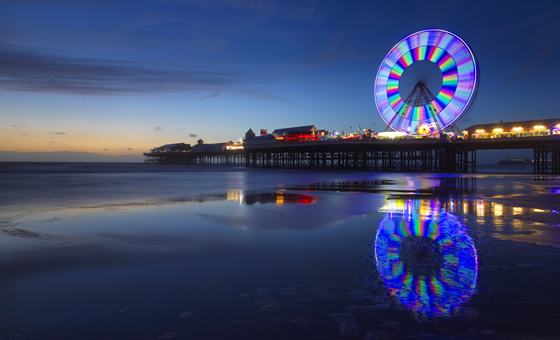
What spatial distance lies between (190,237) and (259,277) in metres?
3.32

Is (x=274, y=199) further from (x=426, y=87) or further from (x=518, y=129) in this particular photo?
(x=518, y=129)

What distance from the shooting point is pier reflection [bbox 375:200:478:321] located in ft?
13.3

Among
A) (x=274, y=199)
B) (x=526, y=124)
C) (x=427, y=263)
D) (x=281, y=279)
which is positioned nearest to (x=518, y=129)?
(x=526, y=124)

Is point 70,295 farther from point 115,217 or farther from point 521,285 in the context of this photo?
point 115,217

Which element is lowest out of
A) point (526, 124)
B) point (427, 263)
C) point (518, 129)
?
point (427, 263)

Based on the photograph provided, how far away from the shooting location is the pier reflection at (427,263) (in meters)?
4.04

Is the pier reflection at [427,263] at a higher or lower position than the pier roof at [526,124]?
lower

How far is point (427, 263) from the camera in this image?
5539 mm

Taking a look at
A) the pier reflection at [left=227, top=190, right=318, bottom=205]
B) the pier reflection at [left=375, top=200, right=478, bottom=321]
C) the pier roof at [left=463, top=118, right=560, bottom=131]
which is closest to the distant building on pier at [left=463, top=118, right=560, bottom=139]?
the pier roof at [left=463, top=118, right=560, bottom=131]

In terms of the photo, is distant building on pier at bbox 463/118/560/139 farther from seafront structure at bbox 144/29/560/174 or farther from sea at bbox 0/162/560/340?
sea at bbox 0/162/560/340

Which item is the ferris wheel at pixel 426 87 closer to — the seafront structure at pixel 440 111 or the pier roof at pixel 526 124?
the seafront structure at pixel 440 111

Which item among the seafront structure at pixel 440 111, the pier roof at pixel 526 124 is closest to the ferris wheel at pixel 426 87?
the seafront structure at pixel 440 111

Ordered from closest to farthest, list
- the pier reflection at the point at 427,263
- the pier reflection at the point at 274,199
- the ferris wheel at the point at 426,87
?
the pier reflection at the point at 427,263
the pier reflection at the point at 274,199
the ferris wheel at the point at 426,87

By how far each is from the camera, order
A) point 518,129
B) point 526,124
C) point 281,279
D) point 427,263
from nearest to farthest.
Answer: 1. point 281,279
2. point 427,263
3. point 518,129
4. point 526,124
